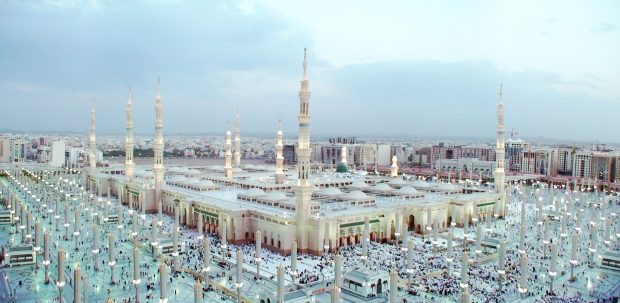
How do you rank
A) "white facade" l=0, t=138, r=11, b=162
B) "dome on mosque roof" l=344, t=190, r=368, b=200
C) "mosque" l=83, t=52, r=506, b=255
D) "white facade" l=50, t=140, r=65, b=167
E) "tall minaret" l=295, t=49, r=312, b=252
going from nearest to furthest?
"tall minaret" l=295, t=49, r=312, b=252 < "mosque" l=83, t=52, r=506, b=255 < "dome on mosque roof" l=344, t=190, r=368, b=200 < "white facade" l=50, t=140, r=65, b=167 < "white facade" l=0, t=138, r=11, b=162

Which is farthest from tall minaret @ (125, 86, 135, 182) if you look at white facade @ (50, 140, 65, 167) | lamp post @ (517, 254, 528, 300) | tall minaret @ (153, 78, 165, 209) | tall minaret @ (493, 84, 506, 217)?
white facade @ (50, 140, 65, 167)

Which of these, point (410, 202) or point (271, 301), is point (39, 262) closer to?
point (271, 301)

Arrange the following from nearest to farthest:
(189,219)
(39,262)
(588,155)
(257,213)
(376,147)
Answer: (39,262) < (257,213) < (189,219) < (588,155) < (376,147)

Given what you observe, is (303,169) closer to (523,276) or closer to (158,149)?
(523,276)

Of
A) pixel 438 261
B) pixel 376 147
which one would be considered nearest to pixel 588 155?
pixel 376 147

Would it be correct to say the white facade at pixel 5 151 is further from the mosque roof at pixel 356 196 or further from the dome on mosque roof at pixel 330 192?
the mosque roof at pixel 356 196

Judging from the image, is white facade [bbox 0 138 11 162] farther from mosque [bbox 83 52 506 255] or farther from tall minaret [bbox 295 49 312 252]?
tall minaret [bbox 295 49 312 252]

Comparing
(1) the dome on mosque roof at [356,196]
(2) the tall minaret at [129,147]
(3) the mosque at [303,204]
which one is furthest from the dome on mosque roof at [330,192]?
(2) the tall minaret at [129,147]
